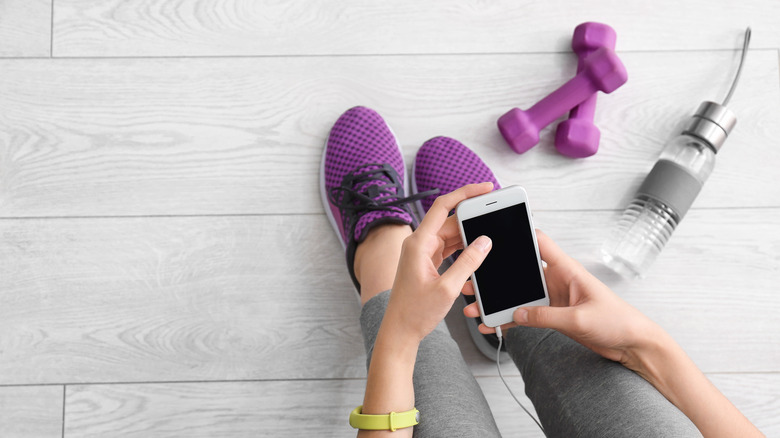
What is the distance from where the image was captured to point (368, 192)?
0.95 metres

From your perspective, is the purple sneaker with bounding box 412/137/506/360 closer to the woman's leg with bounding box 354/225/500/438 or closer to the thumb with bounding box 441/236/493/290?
the woman's leg with bounding box 354/225/500/438

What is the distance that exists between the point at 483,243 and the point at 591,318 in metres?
0.15

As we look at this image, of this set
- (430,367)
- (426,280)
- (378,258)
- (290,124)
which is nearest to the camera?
(426,280)

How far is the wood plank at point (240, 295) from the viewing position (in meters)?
0.95

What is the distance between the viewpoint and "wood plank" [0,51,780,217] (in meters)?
0.98

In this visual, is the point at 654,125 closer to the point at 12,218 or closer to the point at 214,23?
the point at 214,23

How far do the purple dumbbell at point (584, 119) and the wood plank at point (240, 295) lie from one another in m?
0.11

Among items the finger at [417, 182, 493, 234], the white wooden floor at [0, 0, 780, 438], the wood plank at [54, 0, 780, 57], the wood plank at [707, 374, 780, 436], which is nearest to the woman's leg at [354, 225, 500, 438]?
the white wooden floor at [0, 0, 780, 438]

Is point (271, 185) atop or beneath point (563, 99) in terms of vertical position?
beneath

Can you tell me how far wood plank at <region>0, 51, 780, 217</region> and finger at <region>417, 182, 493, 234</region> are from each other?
0.34m

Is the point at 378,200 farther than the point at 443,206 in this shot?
Yes

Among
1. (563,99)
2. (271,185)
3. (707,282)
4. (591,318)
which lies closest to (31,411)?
(271,185)

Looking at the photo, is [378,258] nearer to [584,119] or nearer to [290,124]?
[290,124]

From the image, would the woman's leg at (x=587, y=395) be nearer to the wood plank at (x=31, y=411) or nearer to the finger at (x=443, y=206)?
the finger at (x=443, y=206)
